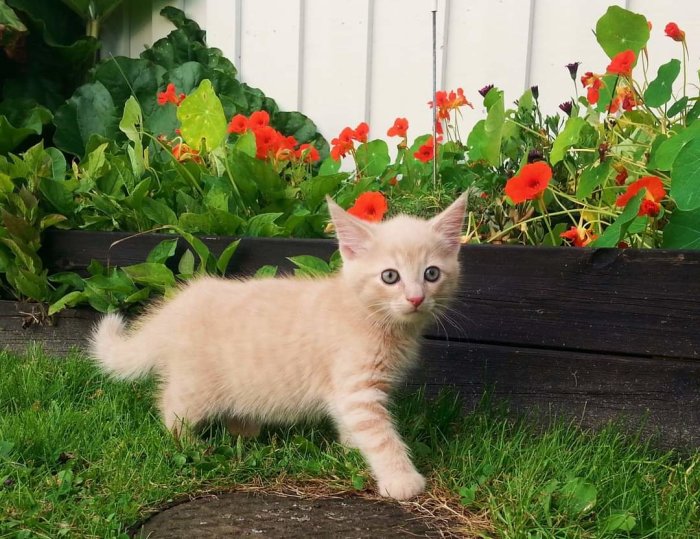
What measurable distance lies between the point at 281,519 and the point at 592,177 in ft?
4.76

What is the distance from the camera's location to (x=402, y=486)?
5.70ft

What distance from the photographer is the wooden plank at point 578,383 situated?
2.01 m

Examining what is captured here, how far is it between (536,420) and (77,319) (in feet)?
6.52

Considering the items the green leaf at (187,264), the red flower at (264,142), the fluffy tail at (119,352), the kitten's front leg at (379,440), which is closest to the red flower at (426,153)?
the red flower at (264,142)

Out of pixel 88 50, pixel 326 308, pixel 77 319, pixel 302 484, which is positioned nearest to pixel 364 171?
pixel 326 308

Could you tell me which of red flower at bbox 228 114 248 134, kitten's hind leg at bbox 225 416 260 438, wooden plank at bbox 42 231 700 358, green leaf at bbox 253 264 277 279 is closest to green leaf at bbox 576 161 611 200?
wooden plank at bbox 42 231 700 358

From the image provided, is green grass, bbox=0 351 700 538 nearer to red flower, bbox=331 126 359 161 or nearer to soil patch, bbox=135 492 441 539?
soil patch, bbox=135 492 441 539

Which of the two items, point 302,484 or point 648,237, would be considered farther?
point 648,237

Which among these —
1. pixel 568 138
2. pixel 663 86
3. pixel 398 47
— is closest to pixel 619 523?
pixel 568 138

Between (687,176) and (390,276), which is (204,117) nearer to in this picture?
(390,276)

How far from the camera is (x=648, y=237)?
2223 mm

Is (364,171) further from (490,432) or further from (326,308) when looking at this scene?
(490,432)

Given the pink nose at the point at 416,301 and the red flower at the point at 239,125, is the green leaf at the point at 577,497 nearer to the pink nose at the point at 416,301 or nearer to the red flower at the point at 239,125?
the pink nose at the point at 416,301

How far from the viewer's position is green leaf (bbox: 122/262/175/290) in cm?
258
